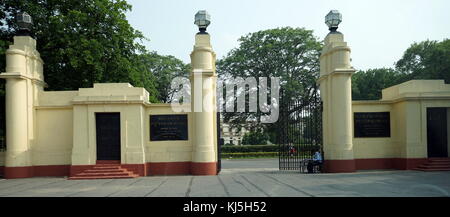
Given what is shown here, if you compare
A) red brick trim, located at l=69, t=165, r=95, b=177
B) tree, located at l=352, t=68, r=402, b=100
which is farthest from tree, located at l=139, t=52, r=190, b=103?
red brick trim, located at l=69, t=165, r=95, b=177

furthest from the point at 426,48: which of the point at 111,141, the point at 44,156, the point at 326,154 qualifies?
the point at 44,156

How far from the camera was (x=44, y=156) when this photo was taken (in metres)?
16.6

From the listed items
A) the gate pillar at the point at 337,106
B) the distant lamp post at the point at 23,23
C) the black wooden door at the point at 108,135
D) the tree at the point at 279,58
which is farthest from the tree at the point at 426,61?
the distant lamp post at the point at 23,23

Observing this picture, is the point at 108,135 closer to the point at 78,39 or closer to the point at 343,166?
the point at 78,39

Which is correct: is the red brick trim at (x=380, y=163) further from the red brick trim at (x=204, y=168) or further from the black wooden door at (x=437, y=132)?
the red brick trim at (x=204, y=168)

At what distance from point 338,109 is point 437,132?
4820 mm

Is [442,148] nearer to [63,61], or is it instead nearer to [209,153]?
[209,153]

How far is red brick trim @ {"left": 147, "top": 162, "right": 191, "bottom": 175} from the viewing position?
16750 mm

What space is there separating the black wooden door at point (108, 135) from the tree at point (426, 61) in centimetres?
2983

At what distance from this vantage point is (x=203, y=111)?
16.2 meters

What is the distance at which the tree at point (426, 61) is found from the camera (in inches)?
1294

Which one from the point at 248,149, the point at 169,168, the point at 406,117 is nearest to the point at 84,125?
the point at 169,168

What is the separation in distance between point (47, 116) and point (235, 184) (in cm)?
977

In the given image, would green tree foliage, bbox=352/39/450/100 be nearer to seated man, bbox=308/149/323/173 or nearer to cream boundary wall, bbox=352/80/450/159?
cream boundary wall, bbox=352/80/450/159
